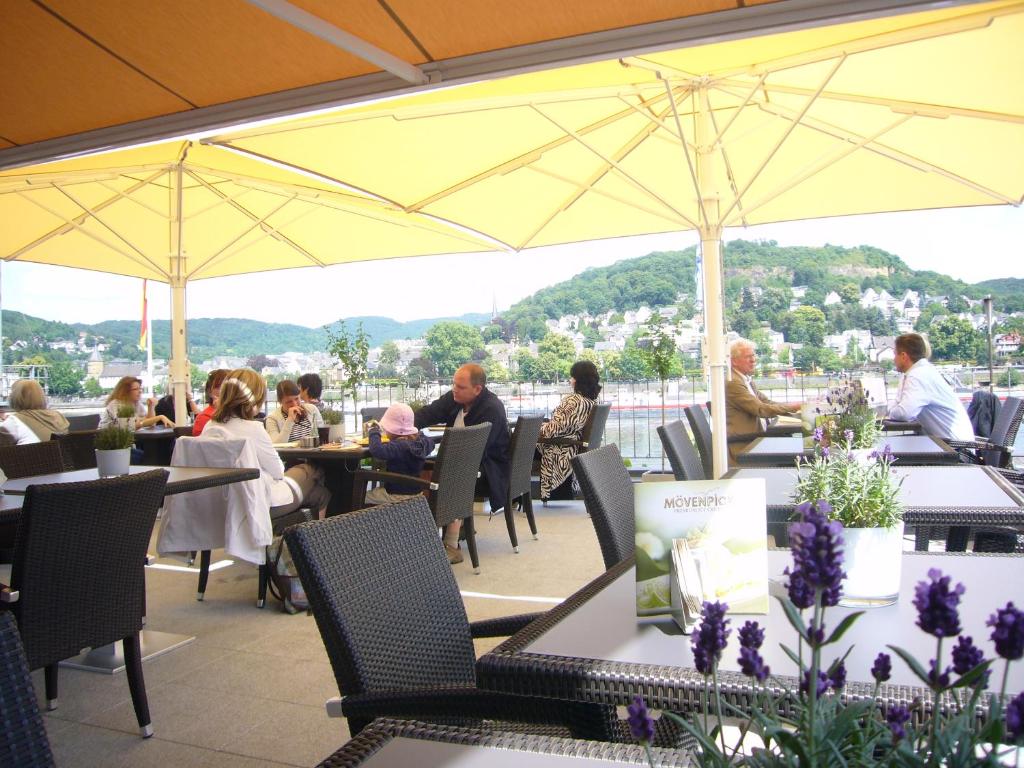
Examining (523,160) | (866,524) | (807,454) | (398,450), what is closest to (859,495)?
(866,524)

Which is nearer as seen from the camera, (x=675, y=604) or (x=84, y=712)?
(x=675, y=604)

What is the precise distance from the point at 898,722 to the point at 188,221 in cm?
975

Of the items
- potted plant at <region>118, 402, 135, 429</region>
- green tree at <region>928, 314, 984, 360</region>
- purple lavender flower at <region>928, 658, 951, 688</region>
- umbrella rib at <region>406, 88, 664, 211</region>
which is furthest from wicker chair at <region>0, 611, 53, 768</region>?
green tree at <region>928, 314, 984, 360</region>

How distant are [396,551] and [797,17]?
2.23 metres

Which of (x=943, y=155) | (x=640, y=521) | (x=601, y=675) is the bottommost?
(x=601, y=675)

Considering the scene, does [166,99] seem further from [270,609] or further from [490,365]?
[490,365]

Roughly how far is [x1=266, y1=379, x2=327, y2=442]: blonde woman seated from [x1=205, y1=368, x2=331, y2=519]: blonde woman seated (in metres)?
1.07

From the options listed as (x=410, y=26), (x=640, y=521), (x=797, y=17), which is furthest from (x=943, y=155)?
(x=640, y=521)

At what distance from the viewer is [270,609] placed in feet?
15.4

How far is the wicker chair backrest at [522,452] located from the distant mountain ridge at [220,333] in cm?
546

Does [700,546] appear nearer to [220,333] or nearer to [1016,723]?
[1016,723]

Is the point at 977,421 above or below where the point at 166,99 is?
below

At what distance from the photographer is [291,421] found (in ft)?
20.3

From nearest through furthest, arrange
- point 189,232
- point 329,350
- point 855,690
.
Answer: point 855,690, point 329,350, point 189,232
